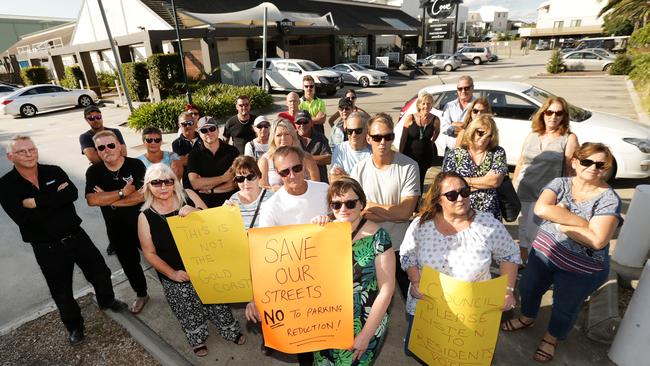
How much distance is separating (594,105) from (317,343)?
15949 millimetres

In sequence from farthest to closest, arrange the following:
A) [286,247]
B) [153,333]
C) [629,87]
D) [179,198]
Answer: [629,87] < [153,333] < [179,198] < [286,247]

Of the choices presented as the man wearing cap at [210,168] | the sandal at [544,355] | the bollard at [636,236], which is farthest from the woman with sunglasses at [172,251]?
the bollard at [636,236]

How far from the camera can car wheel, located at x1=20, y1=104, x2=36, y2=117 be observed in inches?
689

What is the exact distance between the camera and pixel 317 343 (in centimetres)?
229

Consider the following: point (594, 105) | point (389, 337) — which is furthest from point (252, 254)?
point (594, 105)

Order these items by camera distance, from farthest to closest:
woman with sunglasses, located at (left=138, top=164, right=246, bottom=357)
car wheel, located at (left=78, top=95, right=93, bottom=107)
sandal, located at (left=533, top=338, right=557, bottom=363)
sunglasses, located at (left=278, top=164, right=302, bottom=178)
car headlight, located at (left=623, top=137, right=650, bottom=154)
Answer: car wheel, located at (left=78, top=95, right=93, bottom=107)
car headlight, located at (left=623, top=137, right=650, bottom=154)
sandal, located at (left=533, top=338, right=557, bottom=363)
woman with sunglasses, located at (left=138, top=164, right=246, bottom=357)
sunglasses, located at (left=278, top=164, right=302, bottom=178)

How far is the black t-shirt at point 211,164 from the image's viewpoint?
12.9 ft

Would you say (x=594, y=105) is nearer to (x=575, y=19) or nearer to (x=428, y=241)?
(x=428, y=241)

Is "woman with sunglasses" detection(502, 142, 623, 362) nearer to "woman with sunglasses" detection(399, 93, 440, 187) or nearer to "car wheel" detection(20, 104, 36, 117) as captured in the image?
"woman with sunglasses" detection(399, 93, 440, 187)

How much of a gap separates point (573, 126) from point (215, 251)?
20.4 ft

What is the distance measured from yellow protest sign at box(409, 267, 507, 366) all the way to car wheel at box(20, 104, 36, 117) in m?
22.2

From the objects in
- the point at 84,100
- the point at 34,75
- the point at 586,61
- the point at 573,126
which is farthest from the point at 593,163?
the point at 34,75

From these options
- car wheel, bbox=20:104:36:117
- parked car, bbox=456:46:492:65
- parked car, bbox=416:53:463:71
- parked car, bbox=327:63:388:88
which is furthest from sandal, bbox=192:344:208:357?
parked car, bbox=456:46:492:65

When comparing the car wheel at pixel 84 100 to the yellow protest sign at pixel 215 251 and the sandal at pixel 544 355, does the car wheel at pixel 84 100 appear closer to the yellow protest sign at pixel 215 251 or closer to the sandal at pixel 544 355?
the yellow protest sign at pixel 215 251
